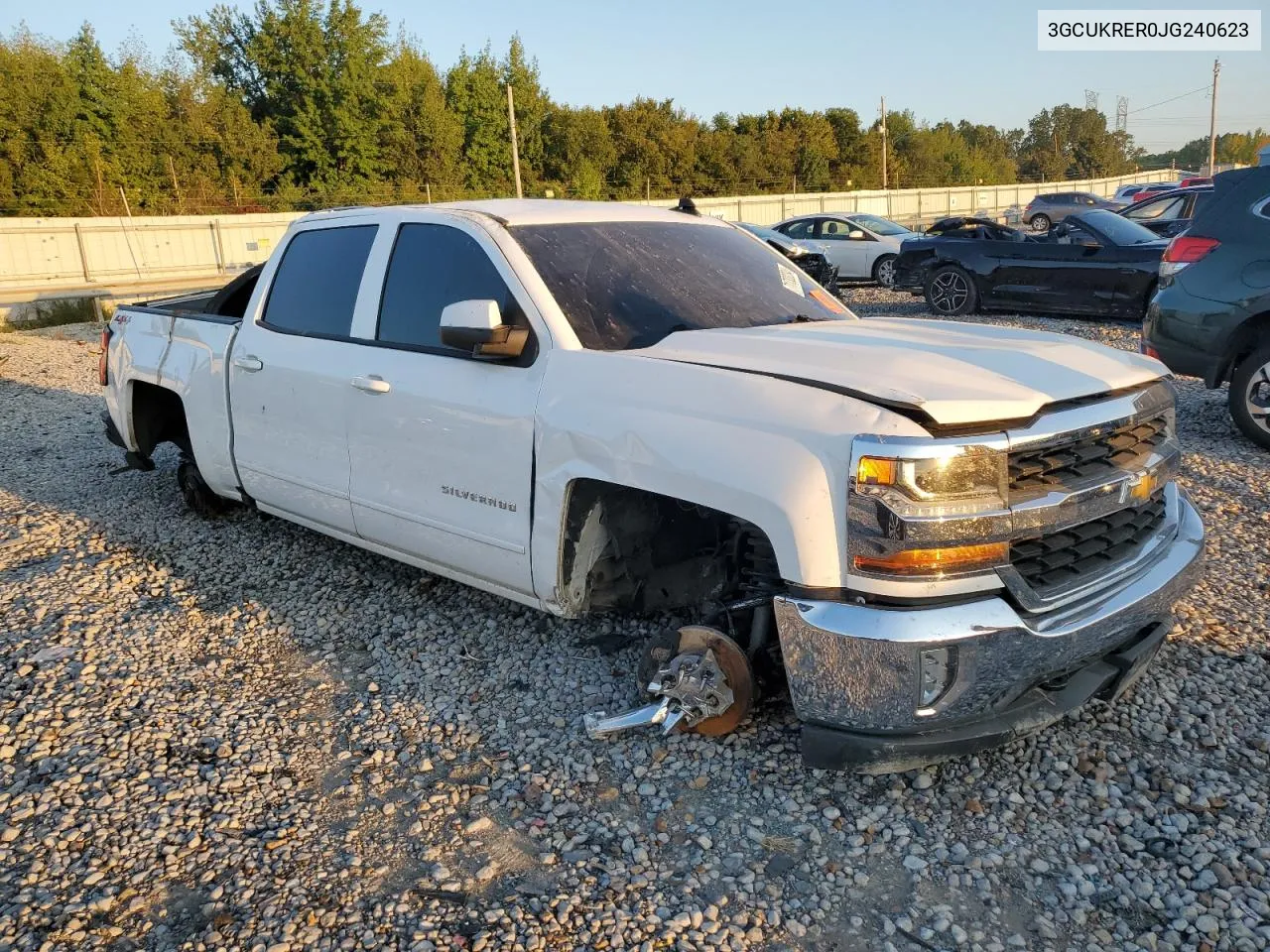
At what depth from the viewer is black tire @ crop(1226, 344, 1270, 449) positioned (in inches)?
247

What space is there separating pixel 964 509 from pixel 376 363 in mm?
2458

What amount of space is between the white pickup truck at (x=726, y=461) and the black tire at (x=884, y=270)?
14.3 meters

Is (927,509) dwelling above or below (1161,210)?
below

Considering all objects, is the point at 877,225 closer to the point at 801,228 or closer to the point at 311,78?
the point at 801,228

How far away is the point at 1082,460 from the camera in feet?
9.13

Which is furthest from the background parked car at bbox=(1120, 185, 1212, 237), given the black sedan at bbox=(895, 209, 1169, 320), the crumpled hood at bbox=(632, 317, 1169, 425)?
the crumpled hood at bbox=(632, 317, 1169, 425)

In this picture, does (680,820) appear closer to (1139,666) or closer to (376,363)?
(1139,666)

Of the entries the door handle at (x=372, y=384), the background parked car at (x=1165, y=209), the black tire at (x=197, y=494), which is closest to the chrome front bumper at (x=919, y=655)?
the door handle at (x=372, y=384)

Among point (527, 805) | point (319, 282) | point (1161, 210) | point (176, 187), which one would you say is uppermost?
point (176, 187)

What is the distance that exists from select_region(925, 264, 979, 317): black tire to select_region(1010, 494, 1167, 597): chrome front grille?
10.6 metres

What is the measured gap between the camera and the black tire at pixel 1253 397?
20.6 ft

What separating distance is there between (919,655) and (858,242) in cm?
1682

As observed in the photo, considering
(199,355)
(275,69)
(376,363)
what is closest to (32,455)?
(199,355)

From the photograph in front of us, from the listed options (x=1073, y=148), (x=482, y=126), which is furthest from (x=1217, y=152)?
(x=482, y=126)
